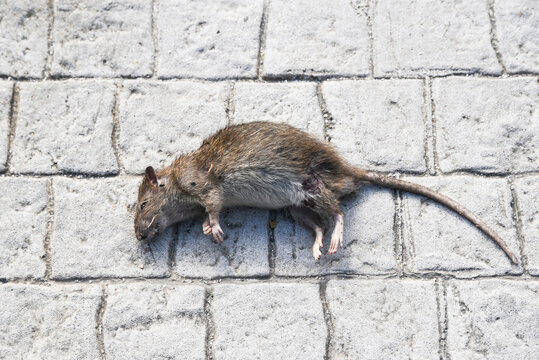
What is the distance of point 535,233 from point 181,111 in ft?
10.9

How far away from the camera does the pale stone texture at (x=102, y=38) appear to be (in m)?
5.52

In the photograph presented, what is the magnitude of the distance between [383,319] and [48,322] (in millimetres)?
2796

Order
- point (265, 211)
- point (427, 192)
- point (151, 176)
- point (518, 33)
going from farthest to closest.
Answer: point (518, 33)
point (265, 211)
point (427, 192)
point (151, 176)

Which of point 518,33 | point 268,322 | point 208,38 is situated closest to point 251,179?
point 268,322

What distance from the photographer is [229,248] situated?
5.01m

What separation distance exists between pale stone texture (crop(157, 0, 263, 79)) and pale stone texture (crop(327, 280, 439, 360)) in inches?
88.3

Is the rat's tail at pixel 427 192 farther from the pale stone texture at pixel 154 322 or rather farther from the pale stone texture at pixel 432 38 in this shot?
the pale stone texture at pixel 154 322

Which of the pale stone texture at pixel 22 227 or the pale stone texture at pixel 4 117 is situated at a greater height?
the pale stone texture at pixel 4 117

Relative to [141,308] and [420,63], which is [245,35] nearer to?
[420,63]

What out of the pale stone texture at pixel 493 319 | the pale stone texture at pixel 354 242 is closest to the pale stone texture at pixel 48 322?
the pale stone texture at pixel 354 242

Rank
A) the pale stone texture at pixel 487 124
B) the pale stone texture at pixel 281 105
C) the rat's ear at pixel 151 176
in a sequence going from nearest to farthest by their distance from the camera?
the rat's ear at pixel 151 176 → the pale stone texture at pixel 487 124 → the pale stone texture at pixel 281 105

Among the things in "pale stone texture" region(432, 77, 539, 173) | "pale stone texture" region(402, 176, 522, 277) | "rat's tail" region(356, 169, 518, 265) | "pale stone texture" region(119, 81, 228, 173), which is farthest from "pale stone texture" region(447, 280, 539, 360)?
"pale stone texture" region(119, 81, 228, 173)

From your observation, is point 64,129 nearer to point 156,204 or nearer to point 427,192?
point 156,204

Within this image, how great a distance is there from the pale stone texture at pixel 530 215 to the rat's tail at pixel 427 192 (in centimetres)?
17
